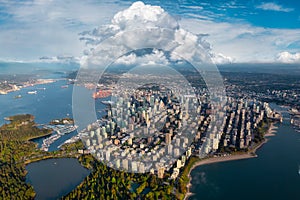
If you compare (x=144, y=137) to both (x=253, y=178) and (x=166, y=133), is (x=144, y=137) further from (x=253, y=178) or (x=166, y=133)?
(x=253, y=178)

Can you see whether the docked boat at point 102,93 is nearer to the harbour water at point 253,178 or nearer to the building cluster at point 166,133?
the building cluster at point 166,133

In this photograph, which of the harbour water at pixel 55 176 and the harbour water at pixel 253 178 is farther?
the harbour water at pixel 55 176

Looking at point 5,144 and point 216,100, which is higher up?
point 216,100

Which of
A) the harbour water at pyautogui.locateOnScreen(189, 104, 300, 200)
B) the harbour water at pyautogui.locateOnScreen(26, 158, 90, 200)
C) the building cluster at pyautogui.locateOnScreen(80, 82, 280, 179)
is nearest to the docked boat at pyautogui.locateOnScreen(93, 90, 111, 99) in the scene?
the building cluster at pyautogui.locateOnScreen(80, 82, 280, 179)

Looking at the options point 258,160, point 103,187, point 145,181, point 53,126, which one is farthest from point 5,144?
point 258,160

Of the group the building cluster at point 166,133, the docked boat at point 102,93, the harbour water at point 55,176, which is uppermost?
the docked boat at point 102,93

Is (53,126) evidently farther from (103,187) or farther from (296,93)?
(296,93)

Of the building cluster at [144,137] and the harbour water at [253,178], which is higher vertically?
the building cluster at [144,137]

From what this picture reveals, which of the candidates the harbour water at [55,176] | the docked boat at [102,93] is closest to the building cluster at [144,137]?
the harbour water at [55,176]
